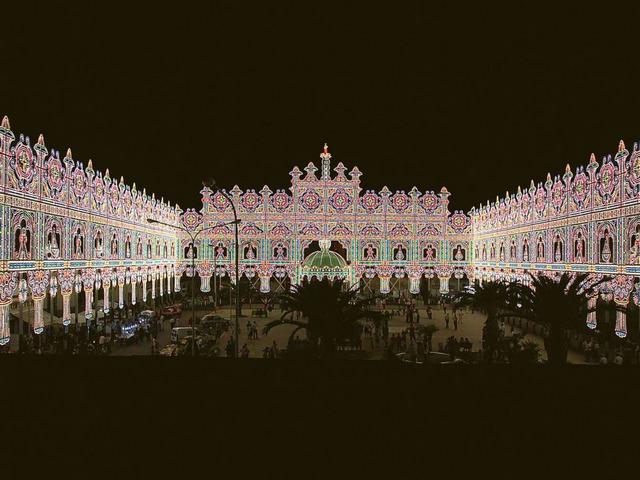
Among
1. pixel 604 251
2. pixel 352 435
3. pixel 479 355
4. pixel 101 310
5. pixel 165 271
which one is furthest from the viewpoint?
pixel 165 271

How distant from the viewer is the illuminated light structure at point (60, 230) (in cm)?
1938

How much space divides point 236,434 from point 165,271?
3893cm

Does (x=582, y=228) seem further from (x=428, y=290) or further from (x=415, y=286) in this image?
(x=428, y=290)

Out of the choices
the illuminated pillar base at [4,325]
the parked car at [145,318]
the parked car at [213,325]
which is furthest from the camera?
the parked car at [145,318]

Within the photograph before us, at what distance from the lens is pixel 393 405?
17.3ft

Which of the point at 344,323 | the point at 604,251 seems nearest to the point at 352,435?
the point at 344,323

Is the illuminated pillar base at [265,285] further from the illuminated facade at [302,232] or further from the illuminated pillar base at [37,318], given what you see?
the illuminated pillar base at [37,318]

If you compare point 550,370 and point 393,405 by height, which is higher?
point 550,370

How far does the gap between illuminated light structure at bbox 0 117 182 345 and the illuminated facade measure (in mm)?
74

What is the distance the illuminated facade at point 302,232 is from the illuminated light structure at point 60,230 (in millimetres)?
74

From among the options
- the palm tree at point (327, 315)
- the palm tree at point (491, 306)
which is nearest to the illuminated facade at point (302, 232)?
the palm tree at point (491, 306)

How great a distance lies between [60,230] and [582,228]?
2862cm

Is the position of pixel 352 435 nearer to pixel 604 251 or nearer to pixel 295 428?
pixel 295 428

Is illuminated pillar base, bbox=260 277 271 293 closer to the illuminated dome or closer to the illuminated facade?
the illuminated facade
